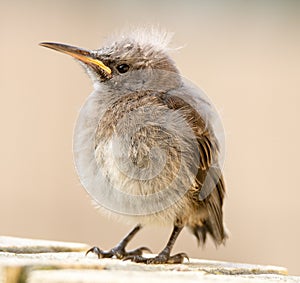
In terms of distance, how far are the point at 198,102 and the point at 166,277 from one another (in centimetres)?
156

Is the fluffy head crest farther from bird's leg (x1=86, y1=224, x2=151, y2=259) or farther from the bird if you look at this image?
bird's leg (x1=86, y1=224, x2=151, y2=259)

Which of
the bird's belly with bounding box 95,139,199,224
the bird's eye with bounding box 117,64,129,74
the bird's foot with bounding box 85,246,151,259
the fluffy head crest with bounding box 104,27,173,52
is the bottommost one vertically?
the bird's foot with bounding box 85,246,151,259

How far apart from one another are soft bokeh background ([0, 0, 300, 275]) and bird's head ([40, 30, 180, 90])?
7.90 ft

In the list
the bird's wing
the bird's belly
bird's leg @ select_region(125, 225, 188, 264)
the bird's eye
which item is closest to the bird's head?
the bird's eye

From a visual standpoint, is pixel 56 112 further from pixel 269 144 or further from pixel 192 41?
pixel 269 144

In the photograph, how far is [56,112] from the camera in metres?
7.36

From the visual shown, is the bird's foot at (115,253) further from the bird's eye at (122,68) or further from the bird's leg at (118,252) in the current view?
the bird's eye at (122,68)

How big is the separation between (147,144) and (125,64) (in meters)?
0.63

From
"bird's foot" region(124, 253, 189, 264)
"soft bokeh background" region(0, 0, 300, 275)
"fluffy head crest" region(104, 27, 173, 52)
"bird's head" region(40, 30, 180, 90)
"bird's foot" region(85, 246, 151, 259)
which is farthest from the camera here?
"soft bokeh background" region(0, 0, 300, 275)

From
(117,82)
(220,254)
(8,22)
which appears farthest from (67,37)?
(117,82)

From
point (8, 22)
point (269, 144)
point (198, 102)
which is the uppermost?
point (8, 22)

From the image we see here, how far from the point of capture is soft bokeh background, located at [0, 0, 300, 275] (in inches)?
271

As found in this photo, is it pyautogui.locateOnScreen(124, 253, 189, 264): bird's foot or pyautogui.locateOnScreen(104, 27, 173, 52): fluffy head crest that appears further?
pyautogui.locateOnScreen(104, 27, 173, 52): fluffy head crest

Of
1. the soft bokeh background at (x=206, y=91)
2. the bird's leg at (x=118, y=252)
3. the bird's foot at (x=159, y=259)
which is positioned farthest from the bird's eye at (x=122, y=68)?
the soft bokeh background at (x=206, y=91)
